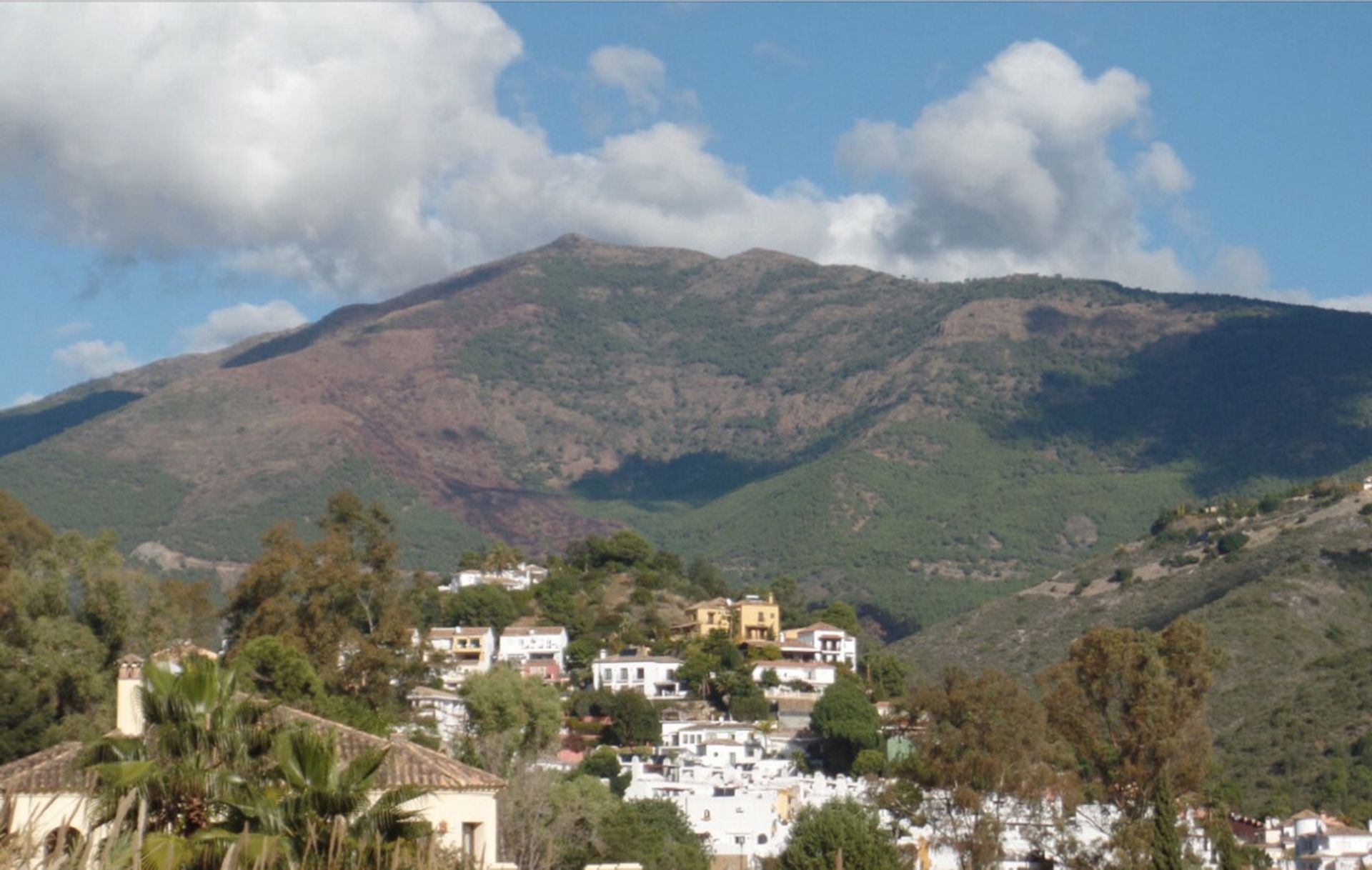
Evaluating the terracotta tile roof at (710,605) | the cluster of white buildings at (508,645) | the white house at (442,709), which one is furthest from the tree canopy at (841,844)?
the terracotta tile roof at (710,605)

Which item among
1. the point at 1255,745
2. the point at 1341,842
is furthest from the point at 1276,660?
the point at 1341,842

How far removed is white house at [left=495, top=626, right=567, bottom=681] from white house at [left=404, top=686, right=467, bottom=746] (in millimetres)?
17925

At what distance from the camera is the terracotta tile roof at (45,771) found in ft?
84.1

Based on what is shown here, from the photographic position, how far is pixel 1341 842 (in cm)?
5647

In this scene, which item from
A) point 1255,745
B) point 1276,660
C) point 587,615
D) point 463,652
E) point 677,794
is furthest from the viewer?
point 587,615

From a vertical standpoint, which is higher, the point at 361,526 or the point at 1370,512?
the point at 1370,512

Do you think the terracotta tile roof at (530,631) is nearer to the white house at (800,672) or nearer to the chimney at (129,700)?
the white house at (800,672)

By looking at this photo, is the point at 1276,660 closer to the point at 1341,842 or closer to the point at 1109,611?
the point at 1109,611

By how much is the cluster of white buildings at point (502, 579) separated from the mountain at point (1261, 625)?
2476 cm

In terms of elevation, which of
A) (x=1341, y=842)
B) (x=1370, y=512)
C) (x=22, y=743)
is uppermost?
(x=1370, y=512)

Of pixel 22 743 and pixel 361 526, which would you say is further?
pixel 361 526

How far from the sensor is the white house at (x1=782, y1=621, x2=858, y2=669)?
335 feet

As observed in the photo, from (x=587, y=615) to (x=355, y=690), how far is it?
5704cm

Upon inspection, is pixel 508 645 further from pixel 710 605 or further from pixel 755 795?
pixel 755 795
